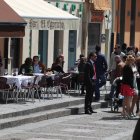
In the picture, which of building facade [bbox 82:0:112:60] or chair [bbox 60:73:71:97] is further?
building facade [bbox 82:0:112:60]

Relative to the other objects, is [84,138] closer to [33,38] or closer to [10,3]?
[10,3]

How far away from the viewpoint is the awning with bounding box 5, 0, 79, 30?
813 inches

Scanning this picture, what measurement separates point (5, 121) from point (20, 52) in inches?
479

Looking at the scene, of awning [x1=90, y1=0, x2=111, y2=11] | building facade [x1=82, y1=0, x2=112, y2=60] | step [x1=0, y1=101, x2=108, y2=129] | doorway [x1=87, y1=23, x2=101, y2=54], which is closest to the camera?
step [x1=0, y1=101, x2=108, y2=129]

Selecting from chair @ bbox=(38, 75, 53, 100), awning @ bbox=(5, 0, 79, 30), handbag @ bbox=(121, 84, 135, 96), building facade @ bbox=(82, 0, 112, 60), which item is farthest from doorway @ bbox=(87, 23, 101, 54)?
handbag @ bbox=(121, 84, 135, 96)

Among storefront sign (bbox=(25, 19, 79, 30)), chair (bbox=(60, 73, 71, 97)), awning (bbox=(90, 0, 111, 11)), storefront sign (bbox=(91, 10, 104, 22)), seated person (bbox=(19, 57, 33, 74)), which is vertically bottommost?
chair (bbox=(60, 73, 71, 97))

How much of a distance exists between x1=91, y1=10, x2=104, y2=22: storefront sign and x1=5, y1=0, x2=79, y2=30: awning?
37.6 feet

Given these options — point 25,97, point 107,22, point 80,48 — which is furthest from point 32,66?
point 107,22

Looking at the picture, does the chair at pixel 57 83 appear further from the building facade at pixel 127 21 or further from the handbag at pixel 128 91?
the building facade at pixel 127 21

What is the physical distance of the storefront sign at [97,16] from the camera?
35.3 m

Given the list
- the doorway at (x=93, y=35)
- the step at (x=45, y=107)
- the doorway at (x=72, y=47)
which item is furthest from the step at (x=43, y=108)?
the doorway at (x=93, y=35)

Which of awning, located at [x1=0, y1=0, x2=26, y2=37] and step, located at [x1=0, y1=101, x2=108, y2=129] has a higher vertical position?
awning, located at [x1=0, y1=0, x2=26, y2=37]

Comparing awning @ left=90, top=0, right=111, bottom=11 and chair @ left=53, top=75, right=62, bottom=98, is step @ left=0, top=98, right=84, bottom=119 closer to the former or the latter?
chair @ left=53, top=75, right=62, bottom=98

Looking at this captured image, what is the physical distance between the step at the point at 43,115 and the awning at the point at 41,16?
2649 millimetres
